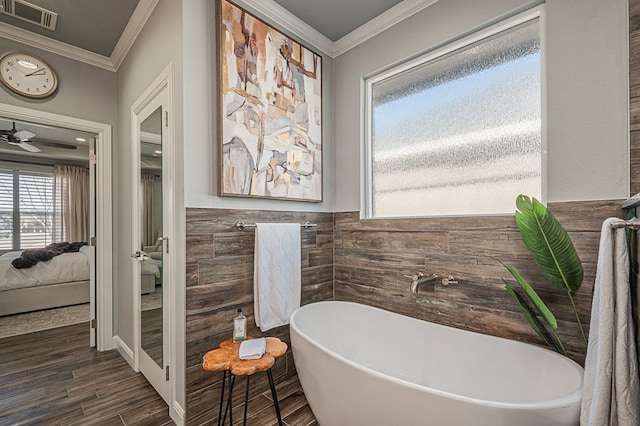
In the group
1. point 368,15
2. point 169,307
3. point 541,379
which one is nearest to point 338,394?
point 541,379

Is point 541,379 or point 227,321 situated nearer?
point 541,379

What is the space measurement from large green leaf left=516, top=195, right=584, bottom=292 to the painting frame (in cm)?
150

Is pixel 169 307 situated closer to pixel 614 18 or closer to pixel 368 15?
pixel 368 15

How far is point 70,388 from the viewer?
6.95 feet

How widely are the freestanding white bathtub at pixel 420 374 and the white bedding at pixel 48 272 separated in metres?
4.09

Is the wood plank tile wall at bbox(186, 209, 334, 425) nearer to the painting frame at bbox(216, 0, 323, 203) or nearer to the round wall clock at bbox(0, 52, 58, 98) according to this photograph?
the painting frame at bbox(216, 0, 323, 203)

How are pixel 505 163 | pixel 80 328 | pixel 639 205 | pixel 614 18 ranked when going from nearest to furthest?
pixel 639 205
pixel 614 18
pixel 505 163
pixel 80 328

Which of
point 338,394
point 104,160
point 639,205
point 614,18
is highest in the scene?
point 614,18

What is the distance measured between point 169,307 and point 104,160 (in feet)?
5.81

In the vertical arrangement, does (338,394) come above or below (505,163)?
below

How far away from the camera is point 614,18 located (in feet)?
4.48

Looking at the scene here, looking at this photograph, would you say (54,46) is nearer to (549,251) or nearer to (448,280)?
(448,280)

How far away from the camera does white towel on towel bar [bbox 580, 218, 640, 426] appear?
91 centimetres

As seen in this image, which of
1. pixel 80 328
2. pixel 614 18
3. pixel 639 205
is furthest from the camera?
pixel 80 328
